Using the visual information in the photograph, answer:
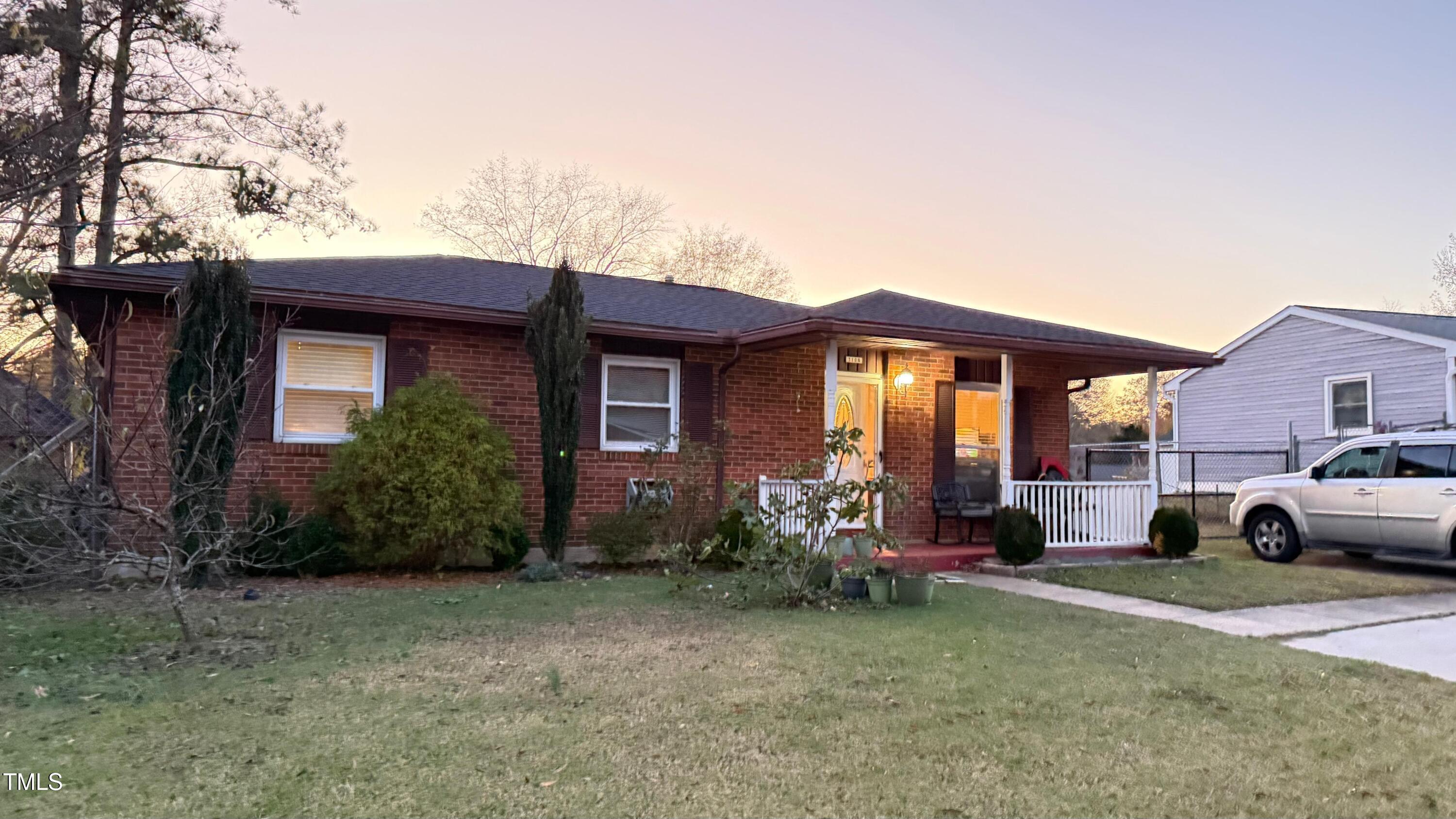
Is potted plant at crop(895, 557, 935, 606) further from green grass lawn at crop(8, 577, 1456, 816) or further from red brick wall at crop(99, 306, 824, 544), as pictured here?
red brick wall at crop(99, 306, 824, 544)

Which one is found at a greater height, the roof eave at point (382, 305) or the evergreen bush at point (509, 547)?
the roof eave at point (382, 305)

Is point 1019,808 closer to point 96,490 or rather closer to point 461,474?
point 96,490

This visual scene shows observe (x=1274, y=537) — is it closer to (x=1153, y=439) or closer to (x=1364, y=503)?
(x=1364, y=503)

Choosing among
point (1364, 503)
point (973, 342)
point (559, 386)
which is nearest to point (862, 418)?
point (973, 342)

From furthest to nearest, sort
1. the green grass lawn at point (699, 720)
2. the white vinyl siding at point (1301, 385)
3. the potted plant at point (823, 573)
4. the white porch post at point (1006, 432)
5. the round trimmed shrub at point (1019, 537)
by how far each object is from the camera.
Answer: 1. the white vinyl siding at point (1301, 385)
2. the white porch post at point (1006, 432)
3. the round trimmed shrub at point (1019, 537)
4. the potted plant at point (823, 573)
5. the green grass lawn at point (699, 720)

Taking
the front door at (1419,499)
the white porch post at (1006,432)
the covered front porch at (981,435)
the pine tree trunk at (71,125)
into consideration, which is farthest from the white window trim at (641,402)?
the front door at (1419,499)

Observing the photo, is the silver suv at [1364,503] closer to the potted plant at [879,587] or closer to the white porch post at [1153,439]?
the white porch post at [1153,439]

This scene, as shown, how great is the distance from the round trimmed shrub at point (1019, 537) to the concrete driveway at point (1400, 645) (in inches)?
133

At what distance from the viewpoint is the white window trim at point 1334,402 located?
1873cm

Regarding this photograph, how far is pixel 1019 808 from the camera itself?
128 inches

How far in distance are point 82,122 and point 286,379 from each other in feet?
18.1

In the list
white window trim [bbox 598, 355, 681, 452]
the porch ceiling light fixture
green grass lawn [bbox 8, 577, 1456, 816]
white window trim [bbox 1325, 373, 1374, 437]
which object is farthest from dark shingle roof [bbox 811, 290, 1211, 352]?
white window trim [bbox 1325, 373, 1374, 437]

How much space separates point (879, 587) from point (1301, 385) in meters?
17.7

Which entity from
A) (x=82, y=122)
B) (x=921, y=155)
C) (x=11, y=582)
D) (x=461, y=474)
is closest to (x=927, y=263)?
(x=921, y=155)
